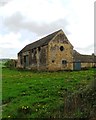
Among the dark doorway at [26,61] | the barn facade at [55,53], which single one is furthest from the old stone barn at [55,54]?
the dark doorway at [26,61]

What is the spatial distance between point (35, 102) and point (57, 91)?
3.99 metres

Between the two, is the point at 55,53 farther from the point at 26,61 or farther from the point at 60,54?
the point at 26,61

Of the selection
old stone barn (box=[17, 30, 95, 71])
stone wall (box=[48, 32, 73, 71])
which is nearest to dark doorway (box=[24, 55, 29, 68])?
old stone barn (box=[17, 30, 95, 71])

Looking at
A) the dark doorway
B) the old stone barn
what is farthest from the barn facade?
the dark doorway

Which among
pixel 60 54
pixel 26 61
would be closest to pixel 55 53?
pixel 60 54

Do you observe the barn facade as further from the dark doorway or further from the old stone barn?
the dark doorway

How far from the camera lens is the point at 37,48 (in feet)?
206

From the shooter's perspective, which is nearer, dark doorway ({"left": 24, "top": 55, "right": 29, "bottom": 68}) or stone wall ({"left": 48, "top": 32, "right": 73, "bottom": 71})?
stone wall ({"left": 48, "top": 32, "right": 73, "bottom": 71})

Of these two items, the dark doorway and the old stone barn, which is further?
the dark doorway

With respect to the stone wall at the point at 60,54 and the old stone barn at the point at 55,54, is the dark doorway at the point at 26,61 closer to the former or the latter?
the old stone barn at the point at 55,54

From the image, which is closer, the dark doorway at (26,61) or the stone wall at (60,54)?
the stone wall at (60,54)

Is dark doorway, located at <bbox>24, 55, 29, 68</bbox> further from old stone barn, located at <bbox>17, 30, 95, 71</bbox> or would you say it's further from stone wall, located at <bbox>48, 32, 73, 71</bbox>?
stone wall, located at <bbox>48, 32, 73, 71</bbox>

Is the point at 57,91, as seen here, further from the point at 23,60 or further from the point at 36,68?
the point at 23,60

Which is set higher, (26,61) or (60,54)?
(60,54)
